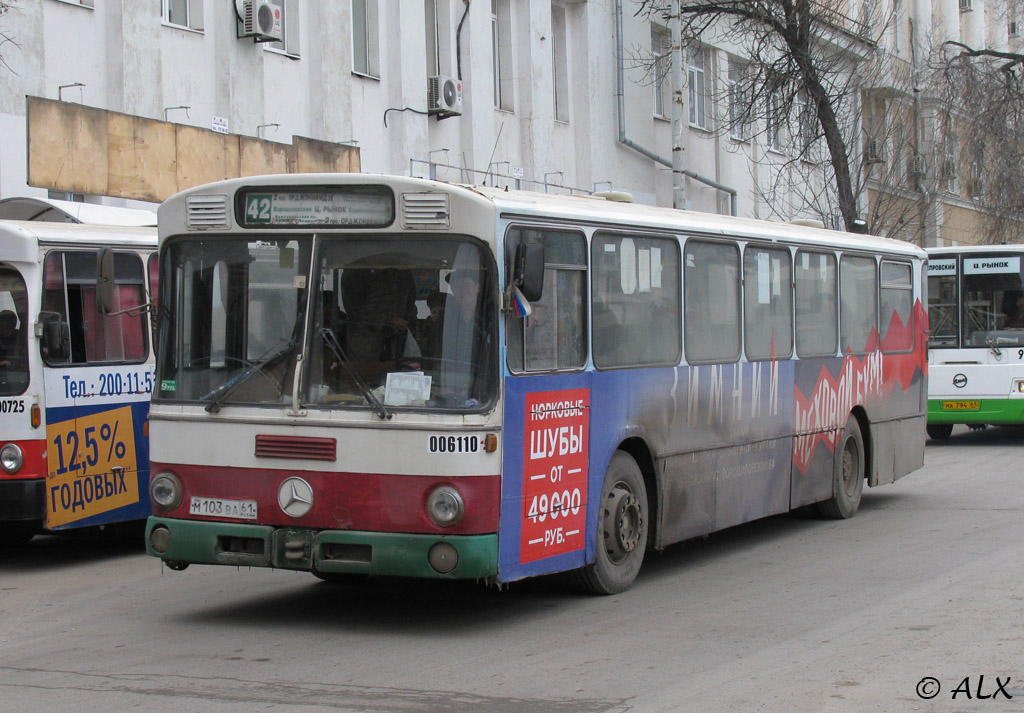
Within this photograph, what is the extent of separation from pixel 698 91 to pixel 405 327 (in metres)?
24.4

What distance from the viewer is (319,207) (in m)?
8.29

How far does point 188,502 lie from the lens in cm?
849

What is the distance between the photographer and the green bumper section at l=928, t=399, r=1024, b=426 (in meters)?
20.6

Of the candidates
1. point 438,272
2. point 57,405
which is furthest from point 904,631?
point 57,405

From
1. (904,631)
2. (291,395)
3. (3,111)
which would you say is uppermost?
(3,111)

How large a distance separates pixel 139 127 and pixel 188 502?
33.7 ft

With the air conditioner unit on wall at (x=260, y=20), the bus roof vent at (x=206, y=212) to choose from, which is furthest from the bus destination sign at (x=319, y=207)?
the air conditioner unit on wall at (x=260, y=20)

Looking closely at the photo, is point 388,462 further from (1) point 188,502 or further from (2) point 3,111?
(2) point 3,111

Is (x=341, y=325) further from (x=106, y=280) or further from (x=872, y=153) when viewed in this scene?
(x=872, y=153)

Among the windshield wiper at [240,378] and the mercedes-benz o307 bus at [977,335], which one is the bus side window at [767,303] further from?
the mercedes-benz o307 bus at [977,335]

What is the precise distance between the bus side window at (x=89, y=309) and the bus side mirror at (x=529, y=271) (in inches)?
164

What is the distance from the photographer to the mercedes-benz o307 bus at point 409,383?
7977mm

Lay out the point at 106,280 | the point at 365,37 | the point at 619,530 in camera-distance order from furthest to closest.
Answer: the point at 365,37
the point at 106,280
the point at 619,530

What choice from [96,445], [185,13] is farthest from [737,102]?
[96,445]
